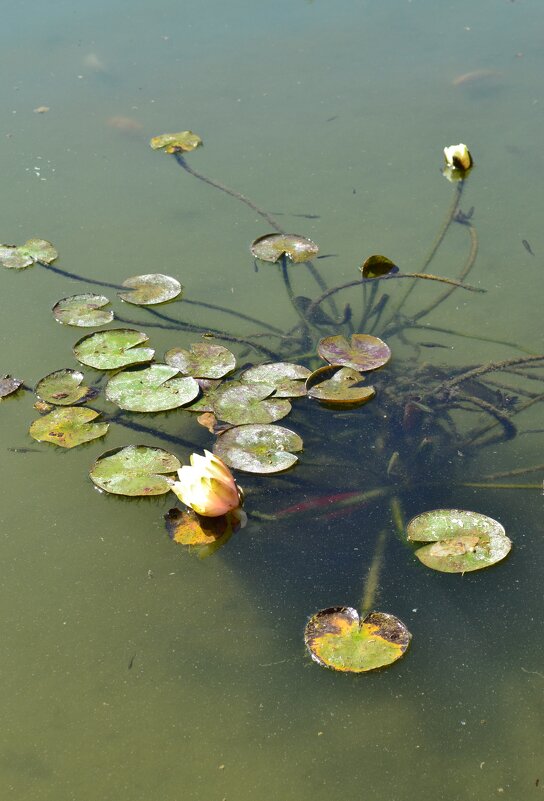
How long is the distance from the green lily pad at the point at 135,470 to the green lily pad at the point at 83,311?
0.69m

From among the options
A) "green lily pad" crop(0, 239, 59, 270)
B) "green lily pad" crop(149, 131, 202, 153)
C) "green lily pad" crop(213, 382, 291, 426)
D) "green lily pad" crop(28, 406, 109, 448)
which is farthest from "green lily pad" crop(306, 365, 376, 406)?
"green lily pad" crop(149, 131, 202, 153)

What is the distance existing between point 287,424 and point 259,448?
164 millimetres

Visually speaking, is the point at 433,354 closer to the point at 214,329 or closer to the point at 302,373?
the point at 302,373

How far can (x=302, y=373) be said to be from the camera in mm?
2623

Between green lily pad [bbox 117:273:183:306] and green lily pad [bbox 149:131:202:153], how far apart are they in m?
0.96

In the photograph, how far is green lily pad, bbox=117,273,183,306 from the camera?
9.86ft

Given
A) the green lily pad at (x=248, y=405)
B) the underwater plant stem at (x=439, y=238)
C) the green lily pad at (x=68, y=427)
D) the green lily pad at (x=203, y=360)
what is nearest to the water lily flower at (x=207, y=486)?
the green lily pad at (x=248, y=405)

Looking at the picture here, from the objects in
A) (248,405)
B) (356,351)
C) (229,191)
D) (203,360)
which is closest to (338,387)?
(356,351)

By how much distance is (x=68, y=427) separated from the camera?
2.50 meters

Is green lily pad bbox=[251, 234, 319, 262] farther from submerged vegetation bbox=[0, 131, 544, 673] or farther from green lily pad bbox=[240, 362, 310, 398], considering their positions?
green lily pad bbox=[240, 362, 310, 398]

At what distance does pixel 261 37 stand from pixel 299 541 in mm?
3408

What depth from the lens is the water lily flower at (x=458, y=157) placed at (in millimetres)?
3543

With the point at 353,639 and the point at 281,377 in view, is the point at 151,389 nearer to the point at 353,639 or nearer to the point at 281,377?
the point at 281,377

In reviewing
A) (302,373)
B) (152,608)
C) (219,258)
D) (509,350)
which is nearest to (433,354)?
(509,350)
